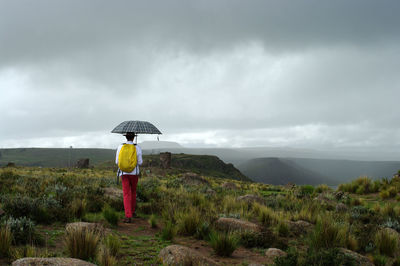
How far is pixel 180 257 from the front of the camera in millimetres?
4312

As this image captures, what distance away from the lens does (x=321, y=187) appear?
1997 cm

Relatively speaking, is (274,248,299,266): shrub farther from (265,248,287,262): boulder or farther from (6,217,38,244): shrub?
(6,217,38,244): shrub

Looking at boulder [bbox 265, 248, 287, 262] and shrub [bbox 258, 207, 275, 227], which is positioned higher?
boulder [bbox 265, 248, 287, 262]

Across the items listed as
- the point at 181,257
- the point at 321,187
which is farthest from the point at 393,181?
the point at 181,257

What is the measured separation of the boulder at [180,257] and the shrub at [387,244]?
14.6 ft

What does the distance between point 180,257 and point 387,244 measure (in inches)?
203

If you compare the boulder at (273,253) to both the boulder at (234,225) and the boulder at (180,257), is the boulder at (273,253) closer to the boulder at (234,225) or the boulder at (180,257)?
the boulder at (234,225)

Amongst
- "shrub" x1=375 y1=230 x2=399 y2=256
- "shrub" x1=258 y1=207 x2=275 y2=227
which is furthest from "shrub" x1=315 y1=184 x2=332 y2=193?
"shrub" x1=375 y1=230 x2=399 y2=256

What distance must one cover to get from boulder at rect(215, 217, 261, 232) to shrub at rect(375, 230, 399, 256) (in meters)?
2.81

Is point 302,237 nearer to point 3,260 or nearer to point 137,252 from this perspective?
point 137,252

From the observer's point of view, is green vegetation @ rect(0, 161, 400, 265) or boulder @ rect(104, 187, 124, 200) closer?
green vegetation @ rect(0, 161, 400, 265)

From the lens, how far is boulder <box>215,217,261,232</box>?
685 cm

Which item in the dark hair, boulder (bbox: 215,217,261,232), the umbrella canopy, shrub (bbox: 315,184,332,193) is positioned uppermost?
the umbrella canopy

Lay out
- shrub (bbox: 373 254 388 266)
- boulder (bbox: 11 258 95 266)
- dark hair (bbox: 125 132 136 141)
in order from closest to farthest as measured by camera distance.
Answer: boulder (bbox: 11 258 95 266), shrub (bbox: 373 254 388 266), dark hair (bbox: 125 132 136 141)
